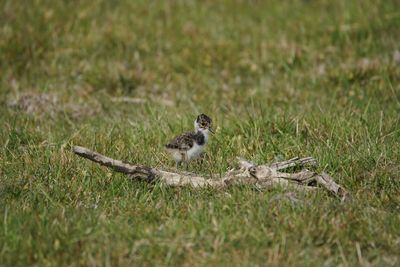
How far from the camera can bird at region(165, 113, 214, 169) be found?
722cm

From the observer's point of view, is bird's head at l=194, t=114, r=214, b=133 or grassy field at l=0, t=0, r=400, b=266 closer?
grassy field at l=0, t=0, r=400, b=266

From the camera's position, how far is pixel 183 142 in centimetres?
725

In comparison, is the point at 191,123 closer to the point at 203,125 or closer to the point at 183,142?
the point at 203,125

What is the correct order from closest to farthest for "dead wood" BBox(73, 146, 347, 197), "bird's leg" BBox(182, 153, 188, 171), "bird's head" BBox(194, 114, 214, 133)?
"dead wood" BBox(73, 146, 347, 197), "bird's leg" BBox(182, 153, 188, 171), "bird's head" BBox(194, 114, 214, 133)

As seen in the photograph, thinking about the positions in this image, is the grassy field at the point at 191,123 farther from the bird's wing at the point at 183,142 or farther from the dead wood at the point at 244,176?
the bird's wing at the point at 183,142

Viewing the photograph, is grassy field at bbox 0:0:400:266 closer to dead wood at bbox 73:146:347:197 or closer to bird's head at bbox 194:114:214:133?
dead wood at bbox 73:146:347:197

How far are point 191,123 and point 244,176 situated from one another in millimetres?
2225

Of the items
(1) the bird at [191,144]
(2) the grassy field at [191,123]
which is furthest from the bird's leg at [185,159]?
(2) the grassy field at [191,123]

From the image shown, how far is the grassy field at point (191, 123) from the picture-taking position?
18.3 ft

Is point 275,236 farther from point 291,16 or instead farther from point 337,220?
point 291,16

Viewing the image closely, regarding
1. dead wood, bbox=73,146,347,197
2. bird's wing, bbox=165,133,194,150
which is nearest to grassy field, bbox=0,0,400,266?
dead wood, bbox=73,146,347,197

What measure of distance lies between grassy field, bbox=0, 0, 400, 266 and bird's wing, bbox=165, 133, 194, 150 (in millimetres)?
230

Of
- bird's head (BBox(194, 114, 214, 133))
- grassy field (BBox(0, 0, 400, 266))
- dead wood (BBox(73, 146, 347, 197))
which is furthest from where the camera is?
bird's head (BBox(194, 114, 214, 133))

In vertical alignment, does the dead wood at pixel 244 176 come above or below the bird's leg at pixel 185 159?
above
